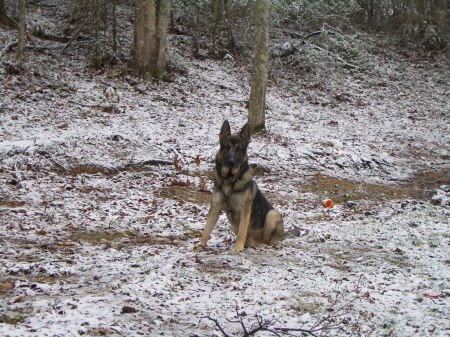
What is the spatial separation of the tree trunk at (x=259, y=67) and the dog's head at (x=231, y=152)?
8.38 meters

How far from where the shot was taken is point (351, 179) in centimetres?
1380

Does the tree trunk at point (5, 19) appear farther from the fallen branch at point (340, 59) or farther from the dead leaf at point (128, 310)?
the dead leaf at point (128, 310)

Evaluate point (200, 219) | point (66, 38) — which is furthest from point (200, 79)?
point (200, 219)

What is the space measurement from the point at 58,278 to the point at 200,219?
4.20 m

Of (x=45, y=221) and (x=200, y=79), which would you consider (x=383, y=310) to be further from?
(x=200, y=79)

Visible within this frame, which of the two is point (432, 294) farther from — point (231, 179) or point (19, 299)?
point (19, 299)

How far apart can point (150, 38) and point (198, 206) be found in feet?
34.3

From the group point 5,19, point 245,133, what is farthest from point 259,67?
point 5,19

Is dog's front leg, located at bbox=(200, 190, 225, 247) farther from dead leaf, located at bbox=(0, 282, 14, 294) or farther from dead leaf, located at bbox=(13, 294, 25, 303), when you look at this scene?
dead leaf, located at bbox=(13, 294, 25, 303)

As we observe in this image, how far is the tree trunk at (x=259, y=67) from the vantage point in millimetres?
14953

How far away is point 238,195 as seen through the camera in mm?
7320

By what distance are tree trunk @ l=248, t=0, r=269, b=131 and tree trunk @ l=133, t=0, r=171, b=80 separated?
5248 mm

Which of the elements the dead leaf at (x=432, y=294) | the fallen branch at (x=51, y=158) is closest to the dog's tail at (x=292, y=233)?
the dead leaf at (x=432, y=294)

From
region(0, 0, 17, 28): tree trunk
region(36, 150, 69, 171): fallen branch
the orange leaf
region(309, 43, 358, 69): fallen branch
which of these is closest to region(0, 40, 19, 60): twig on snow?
region(0, 0, 17, 28): tree trunk
